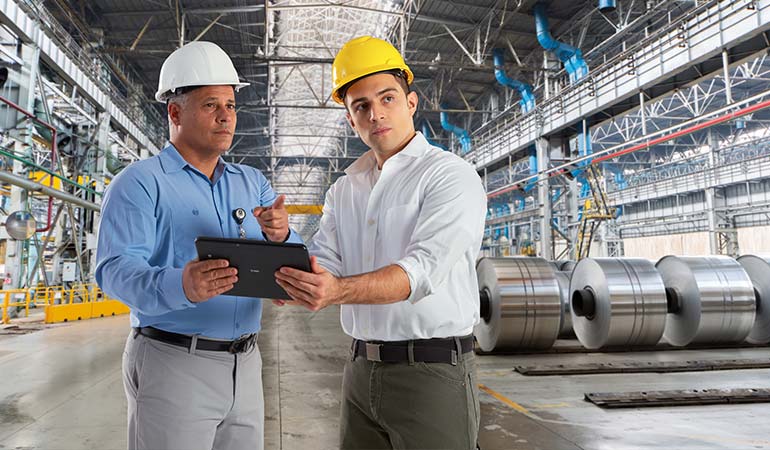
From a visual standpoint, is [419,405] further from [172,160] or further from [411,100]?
[172,160]

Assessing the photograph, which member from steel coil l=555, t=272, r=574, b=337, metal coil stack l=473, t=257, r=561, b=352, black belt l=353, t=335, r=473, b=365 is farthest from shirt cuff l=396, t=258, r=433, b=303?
steel coil l=555, t=272, r=574, b=337

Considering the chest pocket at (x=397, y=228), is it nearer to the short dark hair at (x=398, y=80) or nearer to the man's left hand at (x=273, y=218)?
the man's left hand at (x=273, y=218)

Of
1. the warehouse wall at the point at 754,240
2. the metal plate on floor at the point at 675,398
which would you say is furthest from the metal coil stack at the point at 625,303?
the warehouse wall at the point at 754,240

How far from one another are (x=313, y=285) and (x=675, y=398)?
17.6 ft

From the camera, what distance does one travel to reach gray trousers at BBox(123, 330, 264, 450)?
177 centimetres

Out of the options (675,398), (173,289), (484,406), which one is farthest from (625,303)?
(173,289)

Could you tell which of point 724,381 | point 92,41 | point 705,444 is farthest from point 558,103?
point 92,41

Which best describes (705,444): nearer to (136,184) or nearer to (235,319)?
(235,319)

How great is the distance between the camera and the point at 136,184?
6.03ft

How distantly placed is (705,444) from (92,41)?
60.8ft

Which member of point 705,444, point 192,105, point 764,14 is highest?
point 764,14

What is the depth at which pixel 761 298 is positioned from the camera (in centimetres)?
885

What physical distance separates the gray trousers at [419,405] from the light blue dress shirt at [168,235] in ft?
2.06

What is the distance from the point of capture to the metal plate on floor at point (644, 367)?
6770 millimetres
